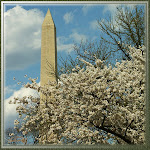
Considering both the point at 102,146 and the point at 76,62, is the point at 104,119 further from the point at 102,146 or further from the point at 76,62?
the point at 76,62

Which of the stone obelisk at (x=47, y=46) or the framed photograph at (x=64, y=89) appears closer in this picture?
the framed photograph at (x=64, y=89)

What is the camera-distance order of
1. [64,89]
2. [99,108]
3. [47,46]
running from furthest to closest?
[47,46], [64,89], [99,108]

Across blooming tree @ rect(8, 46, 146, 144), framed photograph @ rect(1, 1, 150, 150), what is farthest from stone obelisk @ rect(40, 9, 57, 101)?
blooming tree @ rect(8, 46, 146, 144)

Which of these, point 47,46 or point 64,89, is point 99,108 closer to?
point 64,89

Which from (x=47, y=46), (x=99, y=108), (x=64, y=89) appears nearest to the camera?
(x=99, y=108)

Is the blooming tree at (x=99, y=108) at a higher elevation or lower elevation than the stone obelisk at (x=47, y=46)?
lower

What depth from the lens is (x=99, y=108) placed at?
316 cm

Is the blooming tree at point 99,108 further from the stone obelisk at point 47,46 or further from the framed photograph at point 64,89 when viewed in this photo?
the stone obelisk at point 47,46

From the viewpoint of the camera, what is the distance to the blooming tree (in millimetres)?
3275

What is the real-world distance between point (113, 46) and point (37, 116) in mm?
2926

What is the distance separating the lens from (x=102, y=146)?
3.18 meters

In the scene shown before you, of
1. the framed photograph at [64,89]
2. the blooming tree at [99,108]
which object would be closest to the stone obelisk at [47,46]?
the framed photograph at [64,89]

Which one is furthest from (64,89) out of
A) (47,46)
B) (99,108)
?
(47,46)

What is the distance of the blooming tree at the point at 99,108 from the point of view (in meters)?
3.28
